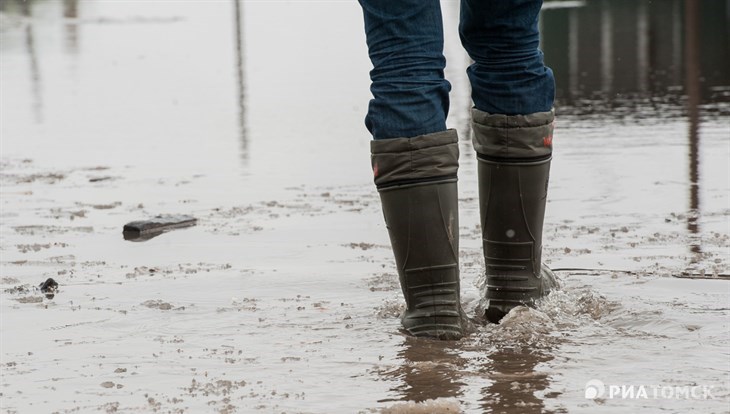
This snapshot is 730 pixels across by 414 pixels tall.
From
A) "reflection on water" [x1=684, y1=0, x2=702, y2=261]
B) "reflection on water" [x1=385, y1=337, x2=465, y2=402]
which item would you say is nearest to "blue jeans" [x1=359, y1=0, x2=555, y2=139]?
"reflection on water" [x1=385, y1=337, x2=465, y2=402]

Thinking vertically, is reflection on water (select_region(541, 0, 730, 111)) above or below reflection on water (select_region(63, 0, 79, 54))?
below

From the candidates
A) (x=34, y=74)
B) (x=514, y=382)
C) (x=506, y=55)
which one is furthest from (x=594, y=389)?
(x=34, y=74)

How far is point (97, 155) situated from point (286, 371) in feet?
12.6

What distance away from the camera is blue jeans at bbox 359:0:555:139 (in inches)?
109

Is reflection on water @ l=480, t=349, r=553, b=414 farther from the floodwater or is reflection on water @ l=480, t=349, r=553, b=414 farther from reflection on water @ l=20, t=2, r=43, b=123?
reflection on water @ l=20, t=2, r=43, b=123

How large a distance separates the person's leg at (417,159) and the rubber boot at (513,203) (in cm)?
22

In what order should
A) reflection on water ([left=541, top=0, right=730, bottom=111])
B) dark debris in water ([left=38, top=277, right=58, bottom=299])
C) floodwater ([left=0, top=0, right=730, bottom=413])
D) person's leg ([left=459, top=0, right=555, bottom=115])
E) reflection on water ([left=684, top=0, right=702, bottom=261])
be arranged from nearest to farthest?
floodwater ([left=0, top=0, right=730, bottom=413]) → person's leg ([left=459, top=0, right=555, bottom=115]) → dark debris in water ([left=38, top=277, right=58, bottom=299]) → reflection on water ([left=684, top=0, right=702, bottom=261]) → reflection on water ([left=541, top=0, right=730, bottom=111])

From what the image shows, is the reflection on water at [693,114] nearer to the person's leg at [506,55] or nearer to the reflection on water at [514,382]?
the person's leg at [506,55]

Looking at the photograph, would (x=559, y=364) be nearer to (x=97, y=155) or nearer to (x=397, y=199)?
(x=397, y=199)

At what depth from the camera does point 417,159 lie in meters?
2.76

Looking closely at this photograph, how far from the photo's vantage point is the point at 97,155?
6168 millimetres

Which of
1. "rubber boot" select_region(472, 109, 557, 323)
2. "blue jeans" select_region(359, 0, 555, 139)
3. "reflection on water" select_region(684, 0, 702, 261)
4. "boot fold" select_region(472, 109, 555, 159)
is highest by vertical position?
"blue jeans" select_region(359, 0, 555, 139)

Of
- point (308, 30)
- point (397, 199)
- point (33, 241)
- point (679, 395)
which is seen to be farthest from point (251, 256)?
point (308, 30)

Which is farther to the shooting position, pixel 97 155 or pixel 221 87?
pixel 221 87
